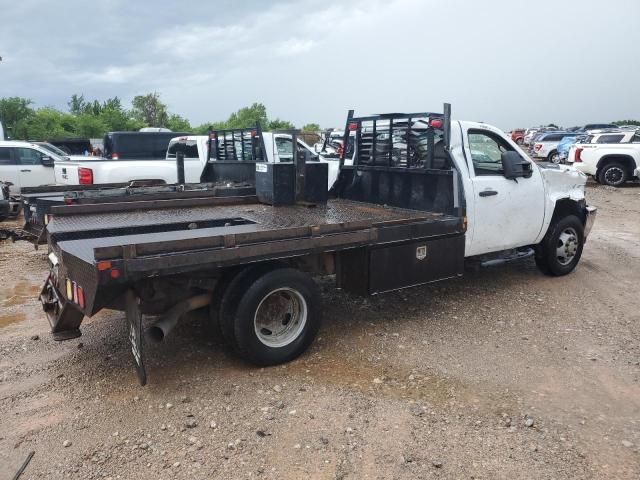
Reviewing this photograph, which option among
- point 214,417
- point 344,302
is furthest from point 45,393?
point 344,302

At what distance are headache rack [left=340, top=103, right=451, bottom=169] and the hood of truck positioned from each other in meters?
1.66

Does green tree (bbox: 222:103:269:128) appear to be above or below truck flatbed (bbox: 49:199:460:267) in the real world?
above

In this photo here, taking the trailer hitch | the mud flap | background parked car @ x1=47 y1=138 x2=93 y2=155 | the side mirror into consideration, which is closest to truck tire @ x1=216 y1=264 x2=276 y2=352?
the mud flap

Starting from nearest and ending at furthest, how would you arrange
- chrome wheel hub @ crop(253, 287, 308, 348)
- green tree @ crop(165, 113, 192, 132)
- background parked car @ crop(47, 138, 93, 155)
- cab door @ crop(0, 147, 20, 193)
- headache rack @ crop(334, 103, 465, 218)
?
chrome wheel hub @ crop(253, 287, 308, 348) → headache rack @ crop(334, 103, 465, 218) → cab door @ crop(0, 147, 20, 193) → background parked car @ crop(47, 138, 93, 155) → green tree @ crop(165, 113, 192, 132)

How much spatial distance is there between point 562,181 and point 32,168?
12.7 metres

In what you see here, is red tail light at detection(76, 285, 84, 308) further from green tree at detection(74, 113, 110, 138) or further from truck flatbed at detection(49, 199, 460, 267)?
green tree at detection(74, 113, 110, 138)

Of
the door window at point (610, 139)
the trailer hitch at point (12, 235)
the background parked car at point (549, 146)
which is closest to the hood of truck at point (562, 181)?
the trailer hitch at point (12, 235)

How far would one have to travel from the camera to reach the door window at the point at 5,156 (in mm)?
13781

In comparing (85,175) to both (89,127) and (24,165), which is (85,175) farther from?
(89,127)

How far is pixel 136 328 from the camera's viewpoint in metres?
3.66

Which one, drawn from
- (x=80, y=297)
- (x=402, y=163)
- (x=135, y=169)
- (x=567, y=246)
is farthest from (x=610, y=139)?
(x=80, y=297)

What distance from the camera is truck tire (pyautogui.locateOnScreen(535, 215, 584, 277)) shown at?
21.9 feet

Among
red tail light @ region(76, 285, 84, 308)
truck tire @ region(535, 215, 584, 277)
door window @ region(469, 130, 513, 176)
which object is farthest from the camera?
truck tire @ region(535, 215, 584, 277)

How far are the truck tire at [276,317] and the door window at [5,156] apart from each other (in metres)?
12.3
